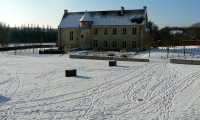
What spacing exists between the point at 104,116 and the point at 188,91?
6605 mm

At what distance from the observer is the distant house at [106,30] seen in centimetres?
4713

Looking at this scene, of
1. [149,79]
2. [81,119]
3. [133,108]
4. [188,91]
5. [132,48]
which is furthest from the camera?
[132,48]

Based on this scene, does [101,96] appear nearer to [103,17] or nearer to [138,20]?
[138,20]

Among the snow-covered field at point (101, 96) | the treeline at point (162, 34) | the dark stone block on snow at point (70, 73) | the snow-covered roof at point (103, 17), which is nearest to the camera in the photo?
the snow-covered field at point (101, 96)

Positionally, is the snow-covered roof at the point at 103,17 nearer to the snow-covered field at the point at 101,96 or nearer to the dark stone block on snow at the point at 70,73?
the snow-covered field at the point at 101,96

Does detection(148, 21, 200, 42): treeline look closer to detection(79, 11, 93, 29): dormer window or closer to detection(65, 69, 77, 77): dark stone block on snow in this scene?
detection(79, 11, 93, 29): dormer window

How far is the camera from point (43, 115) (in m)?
11.2

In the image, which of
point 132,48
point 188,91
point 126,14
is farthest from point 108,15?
point 188,91

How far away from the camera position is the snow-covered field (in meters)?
11.5

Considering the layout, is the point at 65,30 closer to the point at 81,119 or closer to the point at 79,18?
the point at 79,18

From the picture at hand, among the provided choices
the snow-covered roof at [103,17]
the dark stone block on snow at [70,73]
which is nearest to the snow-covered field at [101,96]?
the dark stone block on snow at [70,73]

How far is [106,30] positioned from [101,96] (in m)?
35.4

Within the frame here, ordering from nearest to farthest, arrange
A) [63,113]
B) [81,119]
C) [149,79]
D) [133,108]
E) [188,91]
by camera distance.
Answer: [81,119]
[63,113]
[133,108]
[188,91]
[149,79]

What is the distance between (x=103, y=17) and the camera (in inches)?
1970
